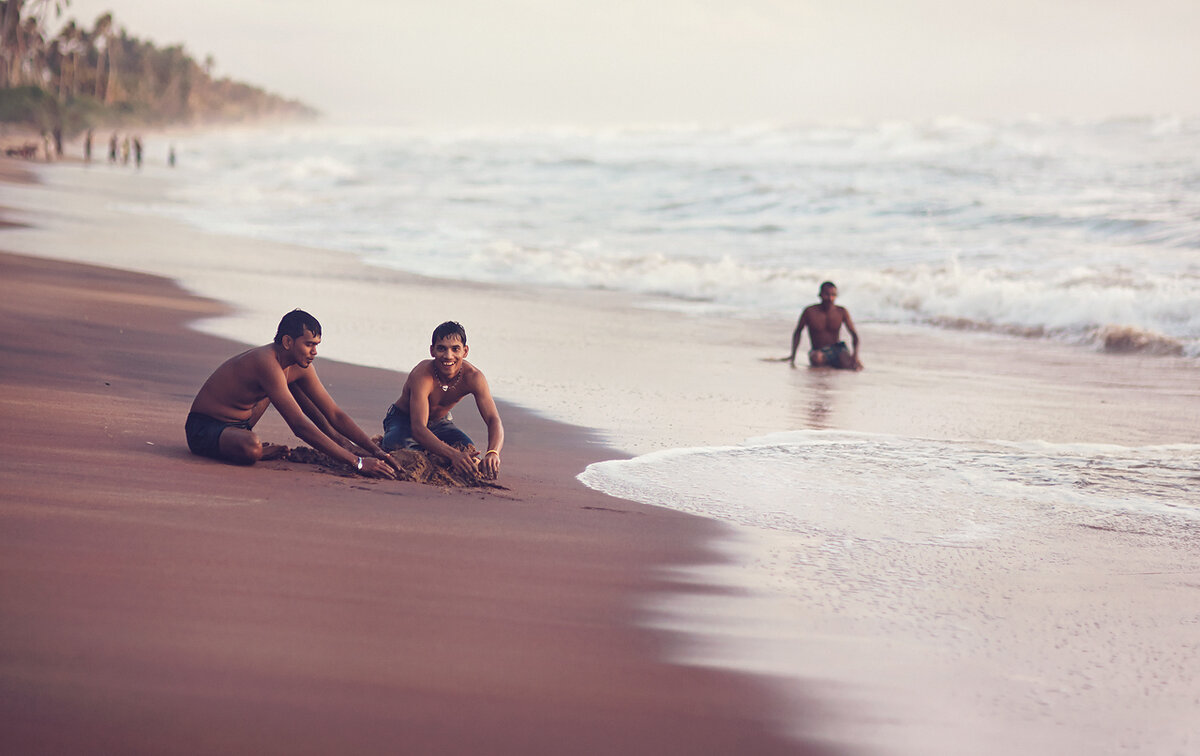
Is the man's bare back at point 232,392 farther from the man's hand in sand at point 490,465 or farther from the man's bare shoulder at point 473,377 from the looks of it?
the man's hand in sand at point 490,465

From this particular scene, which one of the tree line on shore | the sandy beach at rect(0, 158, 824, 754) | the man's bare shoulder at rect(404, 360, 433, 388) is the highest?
the tree line on shore

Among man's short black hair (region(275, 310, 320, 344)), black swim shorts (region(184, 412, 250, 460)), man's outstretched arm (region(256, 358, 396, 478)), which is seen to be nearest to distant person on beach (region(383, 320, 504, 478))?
man's outstretched arm (region(256, 358, 396, 478))

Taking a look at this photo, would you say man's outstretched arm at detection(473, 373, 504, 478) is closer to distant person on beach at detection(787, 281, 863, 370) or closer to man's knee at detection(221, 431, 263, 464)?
man's knee at detection(221, 431, 263, 464)

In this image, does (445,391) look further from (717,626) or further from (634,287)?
(634,287)

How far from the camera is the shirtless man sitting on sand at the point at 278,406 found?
559 cm

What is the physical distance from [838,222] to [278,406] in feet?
69.2

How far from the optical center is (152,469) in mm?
5426

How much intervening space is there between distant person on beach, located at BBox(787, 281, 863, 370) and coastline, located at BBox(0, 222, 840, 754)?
5.53 meters

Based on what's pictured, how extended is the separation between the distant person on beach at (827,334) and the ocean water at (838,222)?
4.17 meters

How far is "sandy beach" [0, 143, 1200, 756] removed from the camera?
322 cm

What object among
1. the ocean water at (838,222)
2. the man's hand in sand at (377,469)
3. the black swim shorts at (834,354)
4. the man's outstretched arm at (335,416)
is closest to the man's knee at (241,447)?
the man's outstretched arm at (335,416)

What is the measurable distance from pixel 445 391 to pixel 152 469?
1.45 meters

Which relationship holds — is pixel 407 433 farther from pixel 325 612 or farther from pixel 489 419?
pixel 325 612

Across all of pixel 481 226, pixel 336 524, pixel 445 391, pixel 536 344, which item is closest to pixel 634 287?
pixel 536 344
